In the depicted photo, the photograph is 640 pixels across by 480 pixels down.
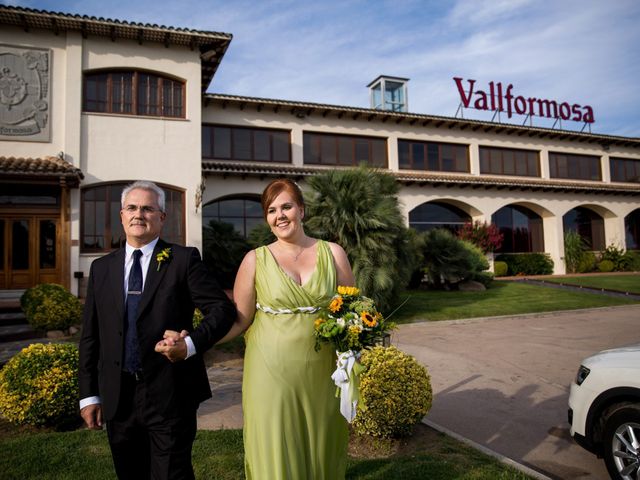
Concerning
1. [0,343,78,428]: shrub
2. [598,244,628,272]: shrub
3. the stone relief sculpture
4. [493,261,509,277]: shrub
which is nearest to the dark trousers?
[0,343,78,428]: shrub

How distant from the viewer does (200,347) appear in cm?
231

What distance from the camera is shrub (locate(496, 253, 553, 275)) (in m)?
24.9

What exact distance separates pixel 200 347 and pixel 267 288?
0.55 metres

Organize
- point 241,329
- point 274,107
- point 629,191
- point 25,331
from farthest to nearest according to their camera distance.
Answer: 1. point 629,191
2. point 274,107
3. point 25,331
4. point 241,329

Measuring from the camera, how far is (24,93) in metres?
13.3

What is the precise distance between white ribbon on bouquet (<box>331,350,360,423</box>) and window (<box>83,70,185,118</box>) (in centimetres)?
1419

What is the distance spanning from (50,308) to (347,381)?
951 centimetres

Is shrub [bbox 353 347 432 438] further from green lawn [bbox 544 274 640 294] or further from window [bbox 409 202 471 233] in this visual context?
window [bbox 409 202 471 233]

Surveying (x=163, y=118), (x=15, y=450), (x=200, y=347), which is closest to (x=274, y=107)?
(x=163, y=118)

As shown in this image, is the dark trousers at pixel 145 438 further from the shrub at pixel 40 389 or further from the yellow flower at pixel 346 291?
the shrub at pixel 40 389

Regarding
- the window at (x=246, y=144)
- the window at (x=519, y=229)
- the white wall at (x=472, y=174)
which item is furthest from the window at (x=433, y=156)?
the window at (x=246, y=144)

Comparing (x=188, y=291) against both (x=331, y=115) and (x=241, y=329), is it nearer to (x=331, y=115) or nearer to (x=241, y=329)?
(x=241, y=329)

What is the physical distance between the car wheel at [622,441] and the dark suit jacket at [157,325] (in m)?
3.23

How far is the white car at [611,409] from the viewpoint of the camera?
3.40m
